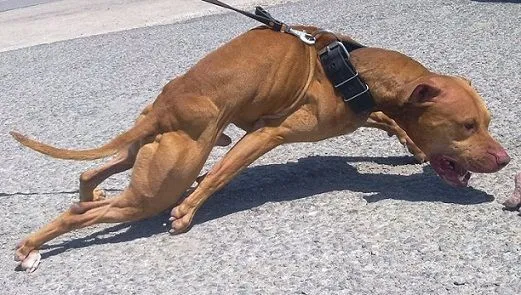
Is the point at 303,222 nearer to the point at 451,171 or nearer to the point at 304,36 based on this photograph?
the point at 451,171

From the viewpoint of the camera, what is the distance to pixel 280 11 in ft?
35.1

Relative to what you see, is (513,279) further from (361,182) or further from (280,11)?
(280,11)

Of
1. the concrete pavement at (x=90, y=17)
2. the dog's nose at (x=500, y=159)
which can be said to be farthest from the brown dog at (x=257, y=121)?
the concrete pavement at (x=90, y=17)

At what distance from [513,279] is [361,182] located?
4.64ft

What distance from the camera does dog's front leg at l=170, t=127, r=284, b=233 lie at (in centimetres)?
430

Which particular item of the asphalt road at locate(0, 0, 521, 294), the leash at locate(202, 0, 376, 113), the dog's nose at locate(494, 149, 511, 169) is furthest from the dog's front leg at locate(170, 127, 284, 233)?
the dog's nose at locate(494, 149, 511, 169)

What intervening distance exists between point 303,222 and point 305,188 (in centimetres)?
51

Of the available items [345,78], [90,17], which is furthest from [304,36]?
[90,17]

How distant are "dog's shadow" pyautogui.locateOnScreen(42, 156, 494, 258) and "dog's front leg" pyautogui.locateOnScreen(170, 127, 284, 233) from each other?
0.16 meters

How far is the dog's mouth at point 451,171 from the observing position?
13.9ft

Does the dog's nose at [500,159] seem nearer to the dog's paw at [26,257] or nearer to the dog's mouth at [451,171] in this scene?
the dog's mouth at [451,171]

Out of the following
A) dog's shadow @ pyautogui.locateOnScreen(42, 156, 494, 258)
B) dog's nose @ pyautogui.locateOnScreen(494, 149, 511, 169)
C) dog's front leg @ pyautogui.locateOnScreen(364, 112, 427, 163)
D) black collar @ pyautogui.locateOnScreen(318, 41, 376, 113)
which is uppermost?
black collar @ pyautogui.locateOnScreen(318, 41, 376, 113)

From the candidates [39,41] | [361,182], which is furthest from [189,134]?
[39,41]

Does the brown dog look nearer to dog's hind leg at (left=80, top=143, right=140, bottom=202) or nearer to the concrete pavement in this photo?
dog's hind leg at (left=80, top=143, right=140, bottom=202)
